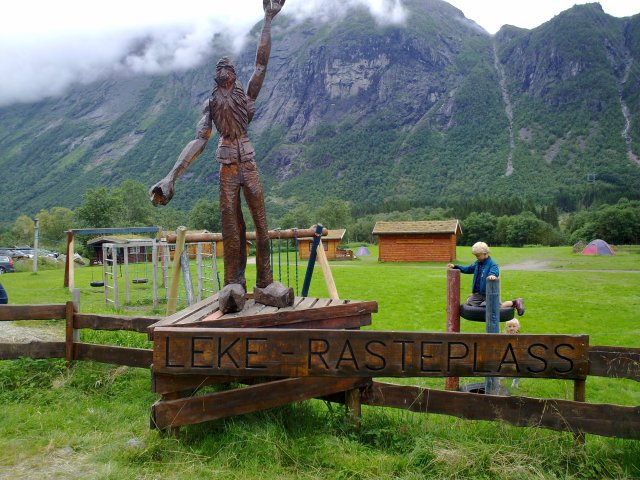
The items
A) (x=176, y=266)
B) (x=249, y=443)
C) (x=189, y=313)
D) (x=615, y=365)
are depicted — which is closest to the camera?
(x=249, y=443)

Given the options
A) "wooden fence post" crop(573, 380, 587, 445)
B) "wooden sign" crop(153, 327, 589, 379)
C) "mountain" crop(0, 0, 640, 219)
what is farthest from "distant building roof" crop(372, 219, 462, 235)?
"mountain" crop(0, 0, 640, 219)

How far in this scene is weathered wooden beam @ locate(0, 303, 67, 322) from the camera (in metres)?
5.48

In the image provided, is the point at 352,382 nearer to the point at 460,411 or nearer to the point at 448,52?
the point at 460,411

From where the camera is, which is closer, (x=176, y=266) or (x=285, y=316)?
(x=285, y=316)

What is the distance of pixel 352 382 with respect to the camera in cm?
400

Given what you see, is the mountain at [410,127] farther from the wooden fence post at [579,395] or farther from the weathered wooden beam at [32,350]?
the weathered wooden beam at [32,350]

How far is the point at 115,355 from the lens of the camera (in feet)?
17.3

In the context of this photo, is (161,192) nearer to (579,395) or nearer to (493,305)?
(493,305)

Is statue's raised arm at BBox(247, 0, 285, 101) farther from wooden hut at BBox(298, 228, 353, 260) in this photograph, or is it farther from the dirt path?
wooden hut at BBox(298, 228, 353, 260)

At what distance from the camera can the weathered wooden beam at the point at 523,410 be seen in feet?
10.7

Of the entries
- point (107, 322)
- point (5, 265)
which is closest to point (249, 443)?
point (107, 322)

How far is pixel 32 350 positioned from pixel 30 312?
43cm

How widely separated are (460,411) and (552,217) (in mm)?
77231

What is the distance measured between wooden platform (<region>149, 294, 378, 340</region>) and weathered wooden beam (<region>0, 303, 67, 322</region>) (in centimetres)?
204
